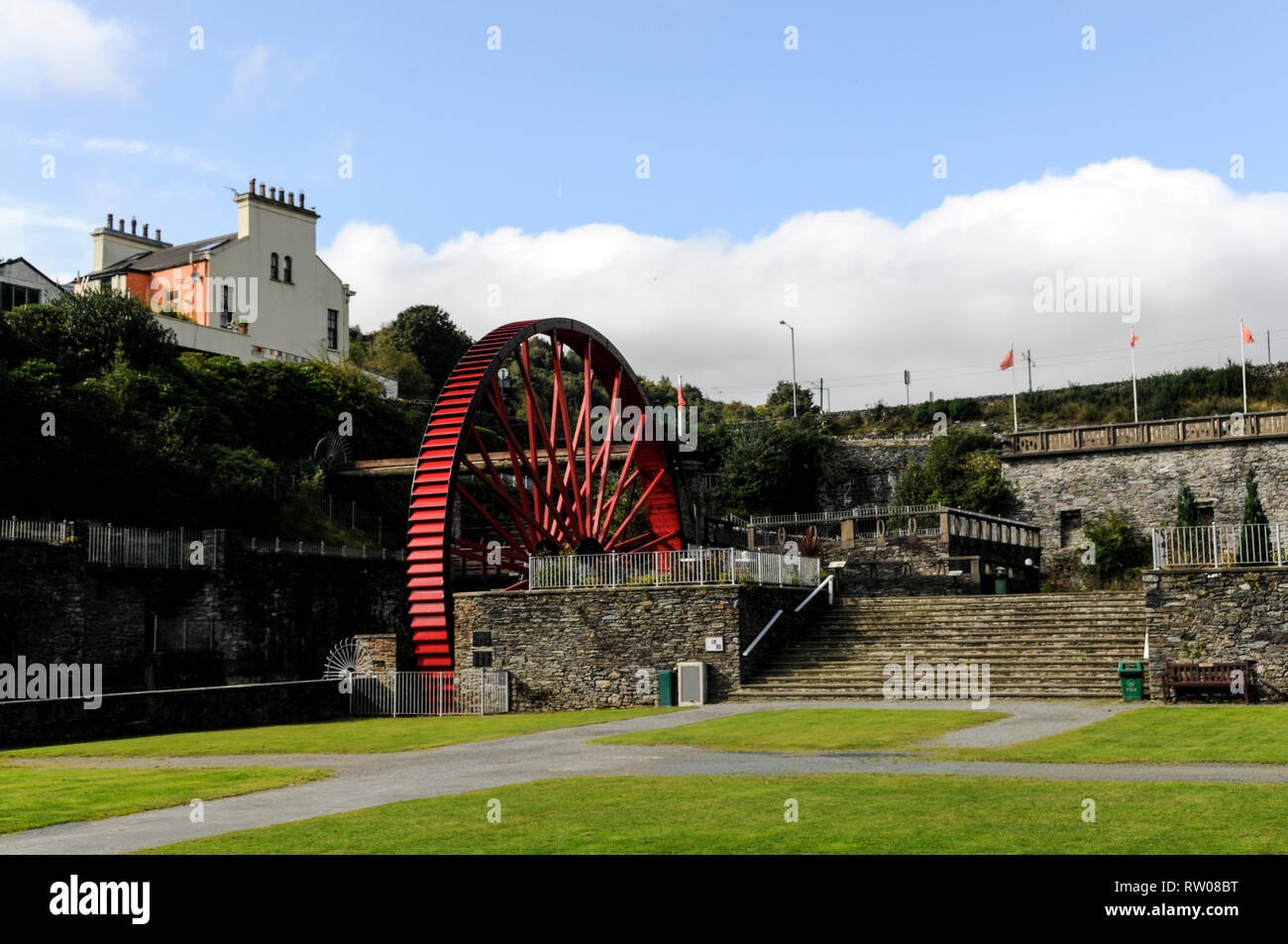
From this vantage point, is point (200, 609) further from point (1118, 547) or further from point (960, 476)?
point (1118, 547)

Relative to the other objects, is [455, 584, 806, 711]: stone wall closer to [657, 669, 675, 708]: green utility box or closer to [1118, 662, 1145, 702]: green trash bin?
Result: [657, 669, 675, 708]: green utility box

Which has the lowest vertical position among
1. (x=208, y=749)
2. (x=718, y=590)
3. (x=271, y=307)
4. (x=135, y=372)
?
(x=208, y=749)

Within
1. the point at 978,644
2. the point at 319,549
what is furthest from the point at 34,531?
the point at 978,644

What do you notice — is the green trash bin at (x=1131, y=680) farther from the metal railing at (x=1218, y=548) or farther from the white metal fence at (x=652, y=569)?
the white metal fence at (x=652, y=569)

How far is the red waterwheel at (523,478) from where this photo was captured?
90.6 ft

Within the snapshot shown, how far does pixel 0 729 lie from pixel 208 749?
149 inches

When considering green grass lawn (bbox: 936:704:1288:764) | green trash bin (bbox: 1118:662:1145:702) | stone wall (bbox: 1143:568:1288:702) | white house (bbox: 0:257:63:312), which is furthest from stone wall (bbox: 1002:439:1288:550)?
white house (bbox: 0:257:63:312)

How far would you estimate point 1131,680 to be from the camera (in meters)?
22.9

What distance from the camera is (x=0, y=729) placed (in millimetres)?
20422

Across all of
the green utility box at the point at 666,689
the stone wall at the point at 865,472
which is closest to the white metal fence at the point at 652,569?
the green utility box at the point at 666,689

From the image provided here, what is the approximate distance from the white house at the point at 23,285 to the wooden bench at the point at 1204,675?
127 ft

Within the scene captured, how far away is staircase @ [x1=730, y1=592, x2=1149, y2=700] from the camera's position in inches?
964
